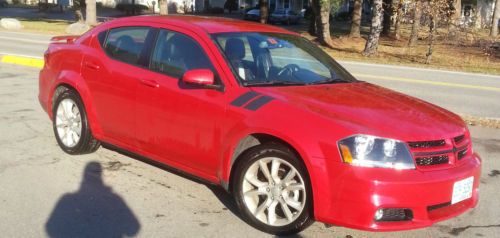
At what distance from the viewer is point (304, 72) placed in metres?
5.11

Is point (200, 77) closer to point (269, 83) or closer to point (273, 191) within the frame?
point (269, 83)

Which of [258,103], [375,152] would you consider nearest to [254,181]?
[258,103]

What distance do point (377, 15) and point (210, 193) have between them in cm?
1879

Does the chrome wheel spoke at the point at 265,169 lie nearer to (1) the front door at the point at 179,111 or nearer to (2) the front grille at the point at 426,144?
(1) the front door at the point at 179,111

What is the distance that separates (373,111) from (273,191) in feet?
3.14

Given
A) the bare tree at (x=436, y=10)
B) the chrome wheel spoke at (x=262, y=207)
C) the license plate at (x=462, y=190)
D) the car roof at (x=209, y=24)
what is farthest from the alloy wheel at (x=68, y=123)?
the bare tree at (x=436, y=10)

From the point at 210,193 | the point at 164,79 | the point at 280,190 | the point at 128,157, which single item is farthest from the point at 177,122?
the point at 128,157

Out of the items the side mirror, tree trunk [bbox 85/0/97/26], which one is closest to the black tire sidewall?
the side mirror

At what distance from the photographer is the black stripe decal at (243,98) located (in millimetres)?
4391

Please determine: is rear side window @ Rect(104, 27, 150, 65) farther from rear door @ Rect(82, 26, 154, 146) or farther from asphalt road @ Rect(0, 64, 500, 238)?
asphalt road @ Rect(0, 64, 500, 238)

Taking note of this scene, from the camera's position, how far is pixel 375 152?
3803 mm

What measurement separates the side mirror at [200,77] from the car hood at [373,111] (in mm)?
364

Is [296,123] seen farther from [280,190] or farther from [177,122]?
[177,122]

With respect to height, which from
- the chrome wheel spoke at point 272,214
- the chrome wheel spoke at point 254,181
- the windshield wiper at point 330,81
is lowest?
the chrome wheel spoke at point 272,214
